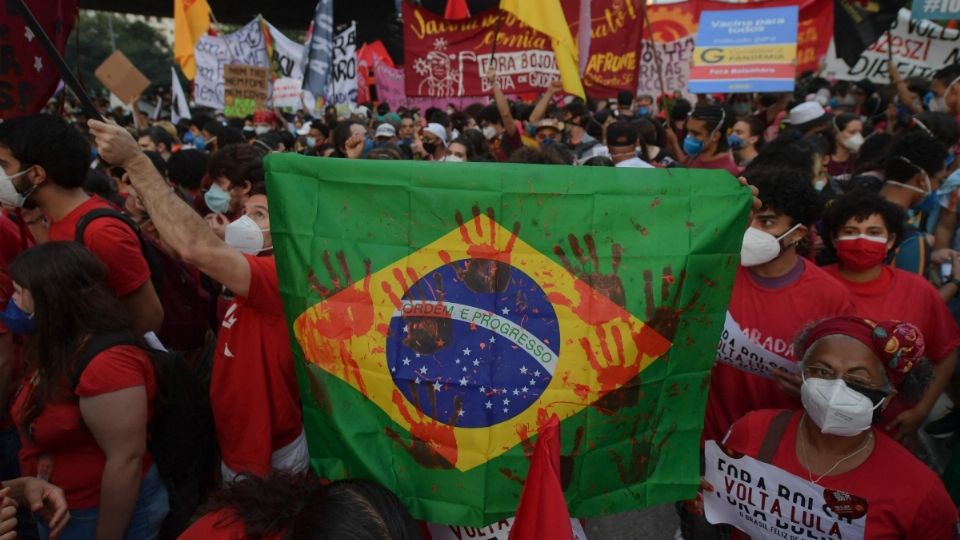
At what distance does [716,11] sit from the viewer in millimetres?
7449

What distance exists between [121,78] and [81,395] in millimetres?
5491

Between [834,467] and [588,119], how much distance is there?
751 centimetres

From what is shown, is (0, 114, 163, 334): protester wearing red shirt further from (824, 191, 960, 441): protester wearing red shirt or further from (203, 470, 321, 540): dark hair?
(824, 191, 960, 441): protester wearing red shirt

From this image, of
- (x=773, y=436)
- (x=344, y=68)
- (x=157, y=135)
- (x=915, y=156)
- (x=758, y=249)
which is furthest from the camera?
(x=344, y=68)

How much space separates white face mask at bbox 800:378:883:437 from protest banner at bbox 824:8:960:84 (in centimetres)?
785

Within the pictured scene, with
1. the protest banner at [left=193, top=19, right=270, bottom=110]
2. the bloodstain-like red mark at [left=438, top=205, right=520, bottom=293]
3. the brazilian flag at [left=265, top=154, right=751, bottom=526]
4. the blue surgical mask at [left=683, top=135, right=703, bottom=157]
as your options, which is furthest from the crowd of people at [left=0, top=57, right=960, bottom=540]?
the protest banner at [left=193, top=19, right=270, bottom=110]

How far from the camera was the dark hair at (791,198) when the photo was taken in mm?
2668

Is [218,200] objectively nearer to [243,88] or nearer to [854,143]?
[854,143]

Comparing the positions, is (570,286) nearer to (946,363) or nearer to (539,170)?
(539,170)

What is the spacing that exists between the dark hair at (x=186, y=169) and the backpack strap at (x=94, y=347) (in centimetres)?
291

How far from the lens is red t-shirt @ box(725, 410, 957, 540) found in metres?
1.85

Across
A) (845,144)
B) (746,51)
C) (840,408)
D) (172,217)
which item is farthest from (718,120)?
(172,217)

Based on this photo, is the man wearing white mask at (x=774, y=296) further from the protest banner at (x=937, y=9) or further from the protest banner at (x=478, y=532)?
the protest banner at (x=937, y=9)

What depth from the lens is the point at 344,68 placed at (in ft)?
33.9
